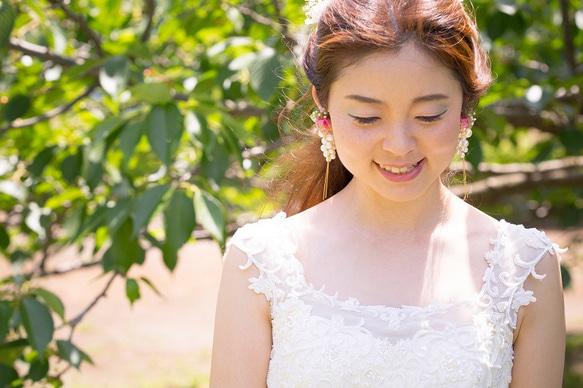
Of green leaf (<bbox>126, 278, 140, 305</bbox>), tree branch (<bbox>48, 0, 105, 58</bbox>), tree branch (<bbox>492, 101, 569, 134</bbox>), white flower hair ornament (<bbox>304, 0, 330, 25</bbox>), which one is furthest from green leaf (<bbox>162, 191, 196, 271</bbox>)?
tree branch (<bbox>492, 101, 569, 134</bbox>)

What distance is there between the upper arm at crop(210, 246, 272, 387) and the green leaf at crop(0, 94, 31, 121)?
61.4 inches

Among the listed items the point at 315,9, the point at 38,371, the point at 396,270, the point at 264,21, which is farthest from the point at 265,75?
the point at 38,371

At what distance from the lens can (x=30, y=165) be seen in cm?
312

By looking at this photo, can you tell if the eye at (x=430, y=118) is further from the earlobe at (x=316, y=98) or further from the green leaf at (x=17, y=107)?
the green leaf at (x=17, y=107)

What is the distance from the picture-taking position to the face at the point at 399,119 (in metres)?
1.70

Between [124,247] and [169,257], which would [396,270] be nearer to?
[169,257]

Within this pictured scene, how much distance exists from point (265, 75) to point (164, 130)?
0.41 metres

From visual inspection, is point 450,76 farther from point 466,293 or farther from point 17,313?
point 17,313

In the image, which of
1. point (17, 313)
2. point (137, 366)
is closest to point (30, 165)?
point (17, 313)

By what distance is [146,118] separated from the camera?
8.16 ft

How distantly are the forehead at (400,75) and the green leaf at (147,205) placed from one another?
0.91 m

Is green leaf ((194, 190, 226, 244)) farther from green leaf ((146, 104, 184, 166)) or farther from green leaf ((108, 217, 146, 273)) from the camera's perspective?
green leaf ((108, 217, 146, 273))

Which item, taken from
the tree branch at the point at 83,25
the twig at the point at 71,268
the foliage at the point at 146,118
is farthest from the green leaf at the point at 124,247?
the tree branch at the point at 83,25

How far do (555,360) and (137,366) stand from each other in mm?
4874
